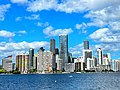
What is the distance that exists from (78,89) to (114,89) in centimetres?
1194

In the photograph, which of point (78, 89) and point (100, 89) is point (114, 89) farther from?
point (78, 89)

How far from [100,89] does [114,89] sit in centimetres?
461

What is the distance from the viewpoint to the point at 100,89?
10100 centimetres

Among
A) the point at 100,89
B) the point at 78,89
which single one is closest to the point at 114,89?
the point at 100,89

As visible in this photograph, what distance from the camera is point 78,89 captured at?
339 feet

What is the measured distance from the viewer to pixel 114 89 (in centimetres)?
9919
